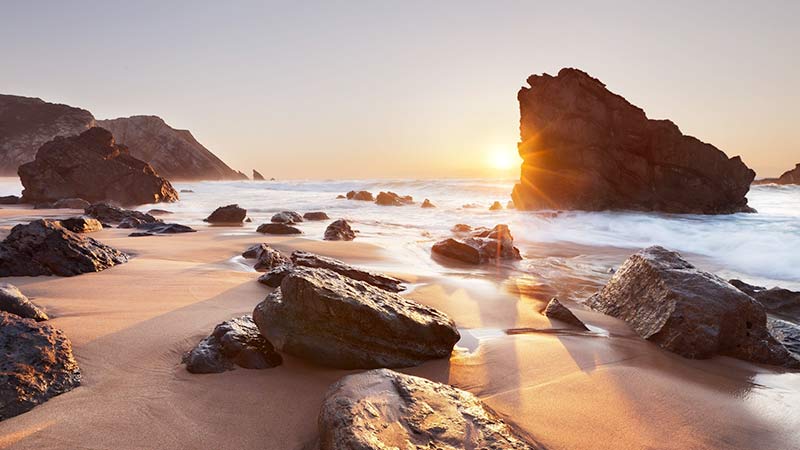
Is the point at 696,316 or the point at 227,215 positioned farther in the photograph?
the point at 227,215

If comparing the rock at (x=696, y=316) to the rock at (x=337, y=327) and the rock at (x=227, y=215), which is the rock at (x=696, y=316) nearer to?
the rock at (x=337, y=327)

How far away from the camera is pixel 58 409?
1.77 metres

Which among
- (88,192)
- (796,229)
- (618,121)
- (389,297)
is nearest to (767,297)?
(389,297)

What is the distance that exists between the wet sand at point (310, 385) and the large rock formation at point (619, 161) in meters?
17.0

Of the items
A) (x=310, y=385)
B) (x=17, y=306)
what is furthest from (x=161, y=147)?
(x=310, y=385)

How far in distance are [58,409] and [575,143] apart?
823 inches

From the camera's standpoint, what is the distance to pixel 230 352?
2336mm

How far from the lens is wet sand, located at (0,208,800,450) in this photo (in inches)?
68.9

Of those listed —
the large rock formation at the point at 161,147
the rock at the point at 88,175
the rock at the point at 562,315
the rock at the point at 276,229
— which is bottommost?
the rock at the point at 562,315

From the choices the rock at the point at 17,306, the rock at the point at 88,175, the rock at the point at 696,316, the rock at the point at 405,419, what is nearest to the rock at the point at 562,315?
the rock at the point at 696,316

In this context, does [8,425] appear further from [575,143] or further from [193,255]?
[575,143]

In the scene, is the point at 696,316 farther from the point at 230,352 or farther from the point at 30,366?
the point at 30,366

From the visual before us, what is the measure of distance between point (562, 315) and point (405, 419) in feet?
8.05

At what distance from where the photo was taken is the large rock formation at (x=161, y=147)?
7662 centimetres
